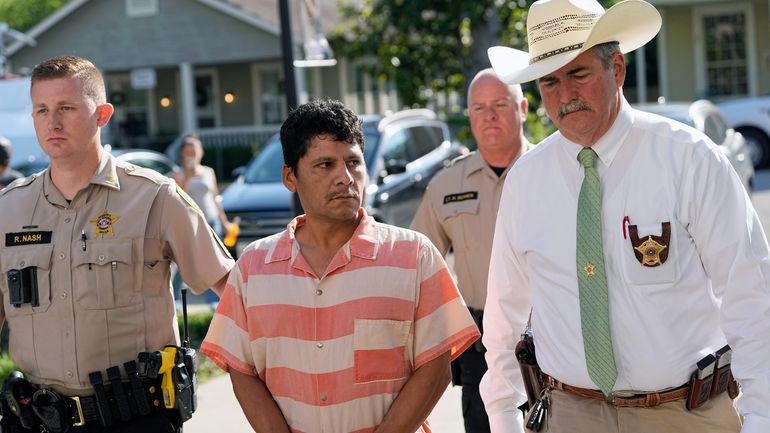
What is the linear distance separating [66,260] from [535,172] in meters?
1.82

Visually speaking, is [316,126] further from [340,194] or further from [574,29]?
[574,29]

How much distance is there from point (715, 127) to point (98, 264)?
12801mm

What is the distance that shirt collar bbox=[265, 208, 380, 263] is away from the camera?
12.3 ft

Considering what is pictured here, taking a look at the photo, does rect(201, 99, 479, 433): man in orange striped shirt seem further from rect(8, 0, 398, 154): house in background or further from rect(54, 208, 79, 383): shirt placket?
rect(8, 0, 398, 154): house in background

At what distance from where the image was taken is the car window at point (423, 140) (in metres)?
15.4

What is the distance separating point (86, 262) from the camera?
461 cm

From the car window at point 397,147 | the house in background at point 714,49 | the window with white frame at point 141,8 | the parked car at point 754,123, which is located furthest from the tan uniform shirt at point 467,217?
the window with white frame at point 141,8

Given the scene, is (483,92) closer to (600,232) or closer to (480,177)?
(480,177)

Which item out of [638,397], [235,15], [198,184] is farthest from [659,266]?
[235,15]

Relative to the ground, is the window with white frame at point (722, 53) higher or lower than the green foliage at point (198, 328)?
higher

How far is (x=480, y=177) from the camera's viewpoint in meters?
6.06

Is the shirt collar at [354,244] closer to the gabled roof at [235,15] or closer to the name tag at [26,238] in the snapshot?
the name tag at [26,238]

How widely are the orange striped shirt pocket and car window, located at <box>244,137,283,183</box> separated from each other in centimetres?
1138

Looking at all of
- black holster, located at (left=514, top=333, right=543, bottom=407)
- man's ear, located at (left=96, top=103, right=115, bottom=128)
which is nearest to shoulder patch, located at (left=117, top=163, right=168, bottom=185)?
man's ear, located at (left=96, top=103, right=115, bottom=128)
